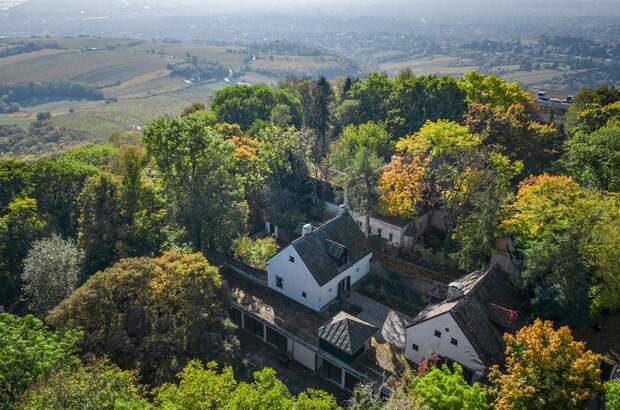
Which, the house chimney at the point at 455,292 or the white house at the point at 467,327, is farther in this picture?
the house chimney at the point at 455,292

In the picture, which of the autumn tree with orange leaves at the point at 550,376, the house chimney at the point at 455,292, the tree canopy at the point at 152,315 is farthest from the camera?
the house chimney at the point at 455,292

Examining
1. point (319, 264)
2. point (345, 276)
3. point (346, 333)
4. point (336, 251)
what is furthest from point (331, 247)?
point (346, 333)

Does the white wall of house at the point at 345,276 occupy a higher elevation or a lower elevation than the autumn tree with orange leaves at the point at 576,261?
lower

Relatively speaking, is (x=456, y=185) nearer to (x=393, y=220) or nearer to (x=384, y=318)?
(x=393, y=220)

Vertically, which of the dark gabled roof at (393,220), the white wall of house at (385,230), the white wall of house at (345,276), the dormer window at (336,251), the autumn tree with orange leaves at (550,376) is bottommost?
the white wall of house at (345,276)

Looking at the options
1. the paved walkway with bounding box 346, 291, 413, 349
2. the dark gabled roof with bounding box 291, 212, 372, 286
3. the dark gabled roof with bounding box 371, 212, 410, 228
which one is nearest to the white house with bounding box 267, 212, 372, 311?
the dark gabled roof with bounding box 291, 212, 372, 286

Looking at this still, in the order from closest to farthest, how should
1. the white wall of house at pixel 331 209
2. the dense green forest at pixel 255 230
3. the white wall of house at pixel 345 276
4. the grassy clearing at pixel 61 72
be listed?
the dense green forest at pixel 255 230 → the white wall of house at pixel 345 276 → the white wall of house at pixel 331 209 → the grassy clearing at pixel 61 72

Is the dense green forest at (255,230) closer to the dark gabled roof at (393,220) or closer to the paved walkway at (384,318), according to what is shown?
the dark gabled roof at (393,220)

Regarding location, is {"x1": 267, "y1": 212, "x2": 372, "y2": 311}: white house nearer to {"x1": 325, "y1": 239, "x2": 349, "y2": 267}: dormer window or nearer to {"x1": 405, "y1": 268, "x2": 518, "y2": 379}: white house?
{"x1": 325, "y1": 239, "x2": 349, "y2": 267}: dormer window

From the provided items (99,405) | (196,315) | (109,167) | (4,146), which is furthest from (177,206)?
(4,146)

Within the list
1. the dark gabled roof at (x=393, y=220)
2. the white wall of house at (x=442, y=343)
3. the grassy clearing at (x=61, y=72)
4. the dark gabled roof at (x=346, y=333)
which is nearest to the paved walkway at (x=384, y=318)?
the white wall of house at (x=442, y=343)
